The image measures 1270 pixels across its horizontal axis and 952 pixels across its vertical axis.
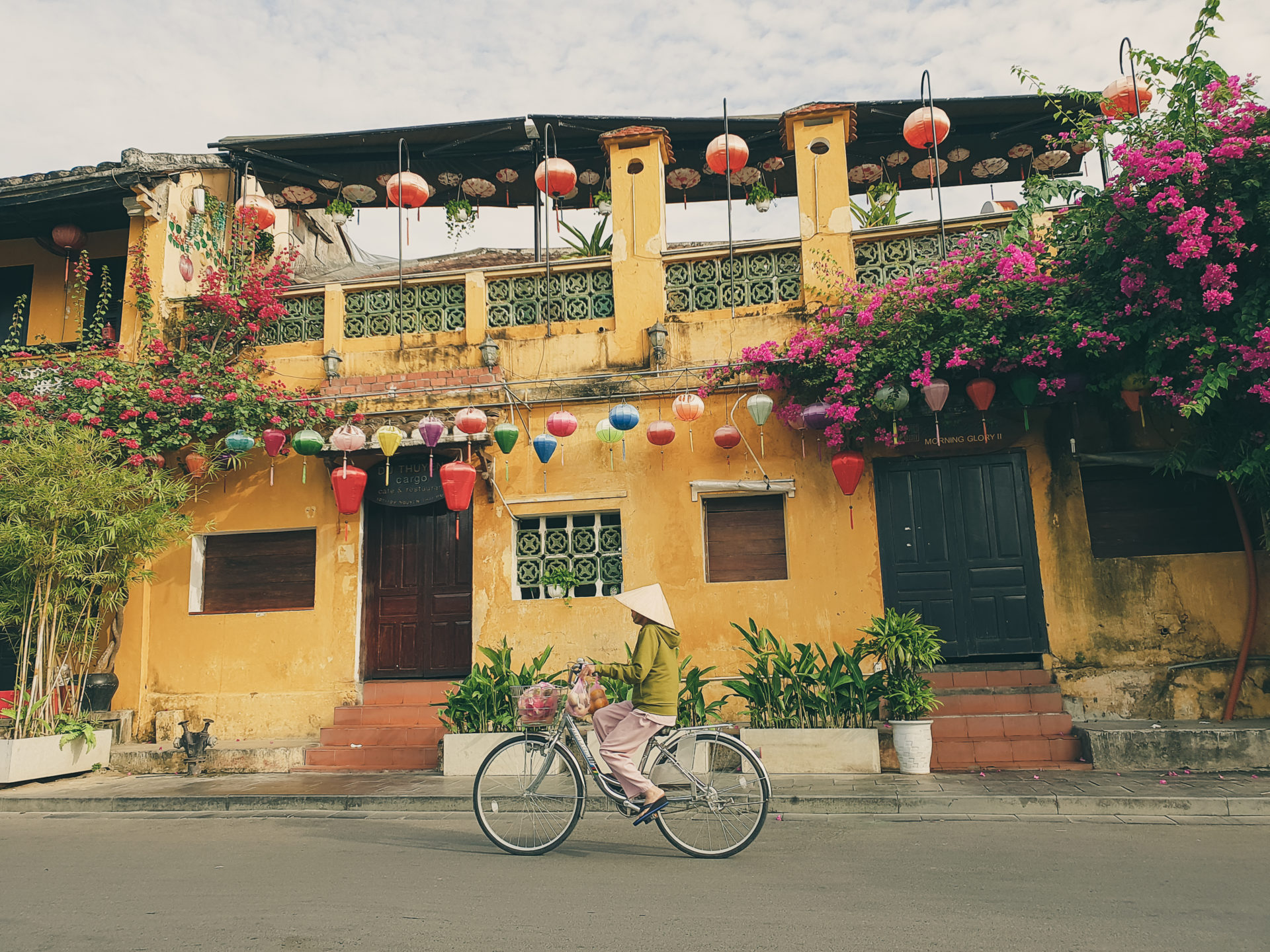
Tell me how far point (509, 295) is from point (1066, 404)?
705 centimetres

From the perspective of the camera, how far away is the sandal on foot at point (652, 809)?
5.86 m

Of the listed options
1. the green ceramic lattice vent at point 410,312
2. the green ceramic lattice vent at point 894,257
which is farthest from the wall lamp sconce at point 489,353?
the green ceramic lattice vent at point 894,257

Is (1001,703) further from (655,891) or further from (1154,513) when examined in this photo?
(655,891)

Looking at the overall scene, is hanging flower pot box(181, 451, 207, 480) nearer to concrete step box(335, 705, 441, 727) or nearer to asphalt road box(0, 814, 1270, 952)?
concrete step box(335, 705, 441, 727)

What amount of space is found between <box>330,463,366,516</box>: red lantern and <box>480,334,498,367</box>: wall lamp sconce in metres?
2.16

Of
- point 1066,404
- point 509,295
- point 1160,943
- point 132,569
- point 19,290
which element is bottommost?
point 1160,943

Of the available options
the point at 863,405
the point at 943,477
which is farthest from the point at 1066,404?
the point at 863,405

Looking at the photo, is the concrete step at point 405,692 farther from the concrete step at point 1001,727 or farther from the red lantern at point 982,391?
the red lantern at point 982,391

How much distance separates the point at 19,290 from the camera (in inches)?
567

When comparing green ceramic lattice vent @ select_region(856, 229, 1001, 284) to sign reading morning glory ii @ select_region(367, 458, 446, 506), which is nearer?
green ceramic lattice vent @ select_region(856, 229, 1001, 284)

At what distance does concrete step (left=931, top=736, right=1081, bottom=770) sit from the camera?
934cm

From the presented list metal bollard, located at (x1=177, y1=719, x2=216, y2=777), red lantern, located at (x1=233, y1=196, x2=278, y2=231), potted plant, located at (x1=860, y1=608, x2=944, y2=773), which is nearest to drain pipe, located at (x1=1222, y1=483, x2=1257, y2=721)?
potted plant, located at (x1=860, y1=608, x2=944, y2=773)

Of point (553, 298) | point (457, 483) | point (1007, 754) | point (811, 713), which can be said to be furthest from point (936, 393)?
point (457, 483)

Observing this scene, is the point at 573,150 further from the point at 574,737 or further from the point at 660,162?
the point at 574,737
